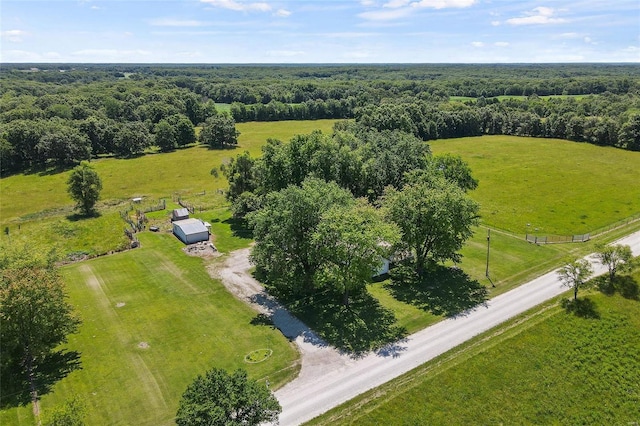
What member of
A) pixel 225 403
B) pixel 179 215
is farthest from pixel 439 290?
pixel 179 215

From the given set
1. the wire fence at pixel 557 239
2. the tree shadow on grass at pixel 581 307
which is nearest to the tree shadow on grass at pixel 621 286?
the tree shadow on grass at pixel 581 307

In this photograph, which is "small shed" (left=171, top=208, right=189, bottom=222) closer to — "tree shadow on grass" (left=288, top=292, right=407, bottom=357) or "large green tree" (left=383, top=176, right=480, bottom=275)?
"tree shadow on grass" (left=288, top=292, right=407, bottom=357)

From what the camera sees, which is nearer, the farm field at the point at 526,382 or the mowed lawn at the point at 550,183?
the farm field at the point at 526,382

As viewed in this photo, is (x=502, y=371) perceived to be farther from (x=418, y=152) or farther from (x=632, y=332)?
(x=418, y=152)

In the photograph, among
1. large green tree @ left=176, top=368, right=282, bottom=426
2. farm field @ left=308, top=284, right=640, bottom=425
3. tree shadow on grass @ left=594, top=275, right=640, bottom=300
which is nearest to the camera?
large green tree @ left=176, top=368, right=282, bottom=426

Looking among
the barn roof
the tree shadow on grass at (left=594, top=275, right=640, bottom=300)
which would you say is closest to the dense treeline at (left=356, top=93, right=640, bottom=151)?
the barn roof

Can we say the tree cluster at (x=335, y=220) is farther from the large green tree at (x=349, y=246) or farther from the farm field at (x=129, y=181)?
the farm field at (x=129, y=181)
